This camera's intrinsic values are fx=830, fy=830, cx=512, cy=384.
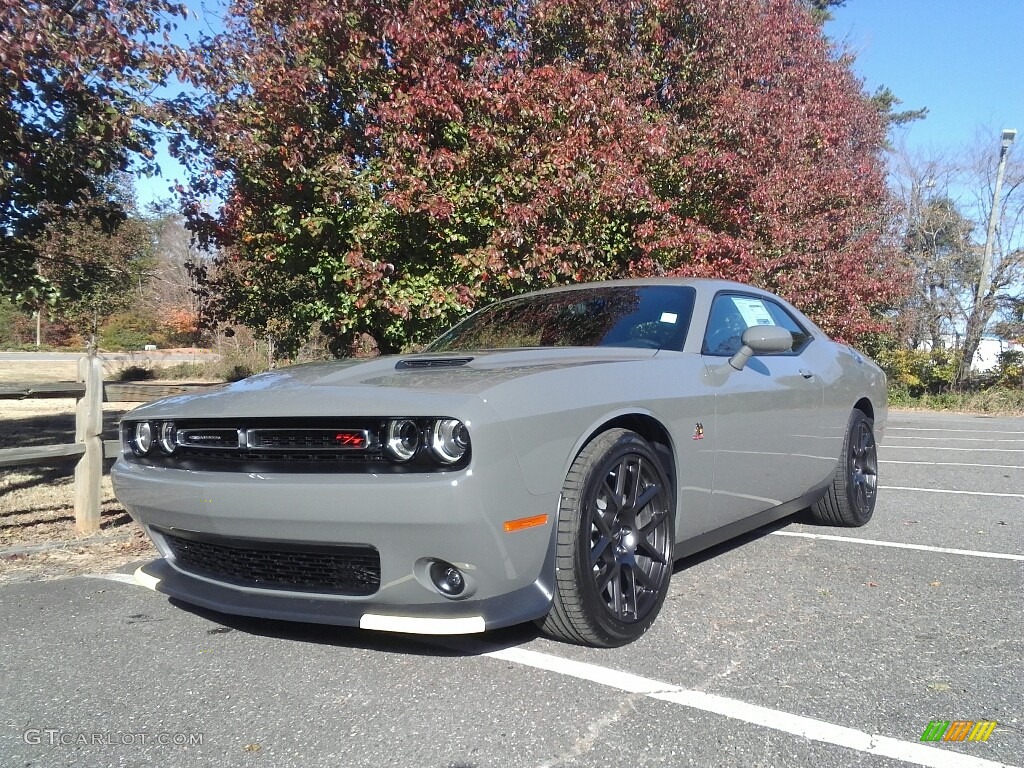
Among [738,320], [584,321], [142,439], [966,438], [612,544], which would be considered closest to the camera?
[612,544]

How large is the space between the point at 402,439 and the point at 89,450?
11.7ft

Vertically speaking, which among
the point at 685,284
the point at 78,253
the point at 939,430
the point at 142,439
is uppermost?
the point at 78,253

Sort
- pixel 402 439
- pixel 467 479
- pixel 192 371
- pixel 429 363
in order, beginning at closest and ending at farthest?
pixel 467 479 < pixel 402 439 < pixel 429 363 < pixel 192 371

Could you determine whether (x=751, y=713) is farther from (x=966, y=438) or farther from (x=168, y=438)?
(x=966, y=438)

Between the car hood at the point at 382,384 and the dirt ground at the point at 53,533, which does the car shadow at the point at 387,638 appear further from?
the dirt ground at the point at 53,533

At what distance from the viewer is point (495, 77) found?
6738 mm

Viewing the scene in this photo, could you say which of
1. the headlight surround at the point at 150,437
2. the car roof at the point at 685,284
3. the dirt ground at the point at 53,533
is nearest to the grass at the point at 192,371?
the dirt ground at the point at 53,533

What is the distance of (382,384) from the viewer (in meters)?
2.82

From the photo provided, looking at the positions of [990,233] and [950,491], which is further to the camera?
[990,233]

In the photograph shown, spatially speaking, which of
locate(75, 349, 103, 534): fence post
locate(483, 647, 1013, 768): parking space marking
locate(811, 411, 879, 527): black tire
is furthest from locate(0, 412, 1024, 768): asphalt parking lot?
locate(75, 349, 103, 534): fence post

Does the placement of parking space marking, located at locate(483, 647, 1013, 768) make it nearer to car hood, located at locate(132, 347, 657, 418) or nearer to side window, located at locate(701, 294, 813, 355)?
car hood, located at locate(132, 347, 657, 418)

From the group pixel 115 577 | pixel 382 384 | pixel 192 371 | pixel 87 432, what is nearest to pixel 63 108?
pixel 87 432

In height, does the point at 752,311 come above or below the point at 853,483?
above

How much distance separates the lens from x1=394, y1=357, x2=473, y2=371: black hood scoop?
3.24 metres
